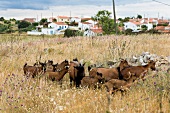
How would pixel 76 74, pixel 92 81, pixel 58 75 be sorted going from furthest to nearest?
pixel 58 75 → pixel 76 74 → pixel 92 81

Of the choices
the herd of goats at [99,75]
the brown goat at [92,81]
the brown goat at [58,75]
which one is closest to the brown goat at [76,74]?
the herd of goats at [99,75]

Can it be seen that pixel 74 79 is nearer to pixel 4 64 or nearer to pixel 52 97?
pixel 52 97

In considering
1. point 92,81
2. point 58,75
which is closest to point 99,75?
point 92,81

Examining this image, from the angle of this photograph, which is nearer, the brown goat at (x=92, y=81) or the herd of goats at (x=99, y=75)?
the herd of goats at (x=99, y=75)

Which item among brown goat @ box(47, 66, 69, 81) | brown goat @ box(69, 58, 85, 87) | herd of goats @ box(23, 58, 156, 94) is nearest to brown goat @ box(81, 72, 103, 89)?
herd of goats @ box(23, 58, 156, 94)

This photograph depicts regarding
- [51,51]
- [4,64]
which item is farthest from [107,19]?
[4,64]

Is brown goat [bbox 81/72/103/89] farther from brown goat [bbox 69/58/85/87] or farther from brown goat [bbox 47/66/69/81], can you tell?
brown goat [bbox 47/66/69/81]

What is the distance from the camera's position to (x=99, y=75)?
4949mm

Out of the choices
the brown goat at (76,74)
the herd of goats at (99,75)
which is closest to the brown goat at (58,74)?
the herd of goats at (99,75)

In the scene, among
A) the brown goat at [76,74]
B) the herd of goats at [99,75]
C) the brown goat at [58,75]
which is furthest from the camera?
the brown goat at [58,75]

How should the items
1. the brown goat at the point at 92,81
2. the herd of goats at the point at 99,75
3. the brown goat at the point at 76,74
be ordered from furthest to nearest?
the brown goat at the point at 76,74, the brown goat at the point at 92,81, the herd of goats at the point at 99,75

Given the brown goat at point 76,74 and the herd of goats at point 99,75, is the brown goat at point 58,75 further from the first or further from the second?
the brown goat at point 76,74

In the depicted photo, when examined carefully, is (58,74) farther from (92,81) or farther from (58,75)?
(92,81)

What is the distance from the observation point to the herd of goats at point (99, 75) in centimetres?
444
